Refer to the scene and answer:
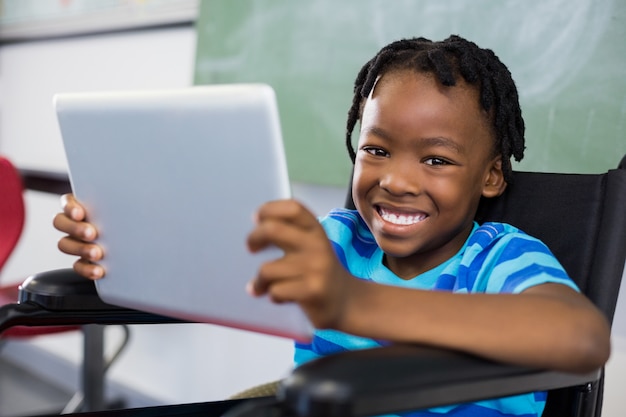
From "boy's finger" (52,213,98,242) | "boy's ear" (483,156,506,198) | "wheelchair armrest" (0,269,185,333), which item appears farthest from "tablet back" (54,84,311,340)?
"boy's ear" (483,156,506,198)

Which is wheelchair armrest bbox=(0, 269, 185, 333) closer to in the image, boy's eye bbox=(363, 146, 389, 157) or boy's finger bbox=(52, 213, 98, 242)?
boy's finger bbox=(52, 213, 98, 242)

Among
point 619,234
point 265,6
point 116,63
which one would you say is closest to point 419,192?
point 619,234

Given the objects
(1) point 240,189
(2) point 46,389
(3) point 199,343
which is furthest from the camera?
(2) point 46,389

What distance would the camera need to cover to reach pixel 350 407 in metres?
0.54

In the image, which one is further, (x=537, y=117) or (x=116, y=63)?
(x=116, y=63)

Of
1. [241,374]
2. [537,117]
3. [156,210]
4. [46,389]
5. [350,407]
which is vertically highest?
[537,117]

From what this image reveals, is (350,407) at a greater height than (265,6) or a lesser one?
lesser

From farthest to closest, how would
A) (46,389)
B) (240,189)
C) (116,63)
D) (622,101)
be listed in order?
(46,389)
(116,63)
(622,101)
(240,189)

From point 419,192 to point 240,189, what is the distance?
33cm

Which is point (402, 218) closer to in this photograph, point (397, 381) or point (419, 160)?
point (419, 160)

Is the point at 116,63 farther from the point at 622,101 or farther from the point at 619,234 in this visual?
the point at 619,234

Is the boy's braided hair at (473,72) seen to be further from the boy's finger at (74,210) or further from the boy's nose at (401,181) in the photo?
the boy's finger at (74,210)

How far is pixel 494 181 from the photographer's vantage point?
1.04 meters

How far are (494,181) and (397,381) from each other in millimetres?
525
